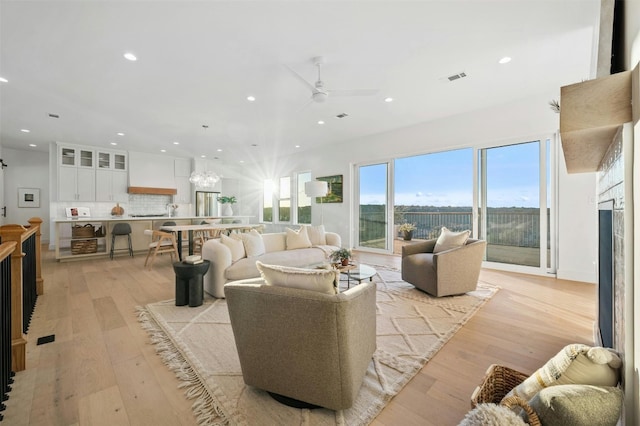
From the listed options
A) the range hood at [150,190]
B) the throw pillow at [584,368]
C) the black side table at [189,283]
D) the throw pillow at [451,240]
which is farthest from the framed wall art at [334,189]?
the throw pillow at [584,368]

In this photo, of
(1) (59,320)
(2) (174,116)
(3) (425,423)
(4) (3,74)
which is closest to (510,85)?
(3) (425,423)

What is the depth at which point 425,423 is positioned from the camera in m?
1.38

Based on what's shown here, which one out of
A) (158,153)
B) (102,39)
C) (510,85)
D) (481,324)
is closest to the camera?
(481,324)

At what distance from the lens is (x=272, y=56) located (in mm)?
3037

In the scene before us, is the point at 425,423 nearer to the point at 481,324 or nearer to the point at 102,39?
the point at 481,324

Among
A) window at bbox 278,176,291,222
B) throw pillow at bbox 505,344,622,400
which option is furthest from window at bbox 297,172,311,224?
throw pillow at bbox 505,344,622,400

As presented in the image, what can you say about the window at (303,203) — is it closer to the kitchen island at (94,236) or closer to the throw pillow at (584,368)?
the kitchen island at (94,236)

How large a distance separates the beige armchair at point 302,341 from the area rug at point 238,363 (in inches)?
4.0

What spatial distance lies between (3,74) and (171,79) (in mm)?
2052

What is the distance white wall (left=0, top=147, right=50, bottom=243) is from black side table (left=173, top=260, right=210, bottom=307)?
8.02 m

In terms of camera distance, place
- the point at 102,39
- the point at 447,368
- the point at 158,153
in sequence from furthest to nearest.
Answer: the point at 158,153
the point at 102,39
the point at 447,368

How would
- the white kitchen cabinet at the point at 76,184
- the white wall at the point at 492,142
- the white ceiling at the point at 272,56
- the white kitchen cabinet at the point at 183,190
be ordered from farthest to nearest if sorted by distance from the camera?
the white kitchen cabinet at the point at 183,190 → the white kitchen cabinet at the point at 76,184 → the white wall at the point at 492,142 → the white ceiling at the point at 272,56

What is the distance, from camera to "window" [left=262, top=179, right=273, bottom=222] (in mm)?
9469

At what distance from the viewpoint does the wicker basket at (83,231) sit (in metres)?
5.63
